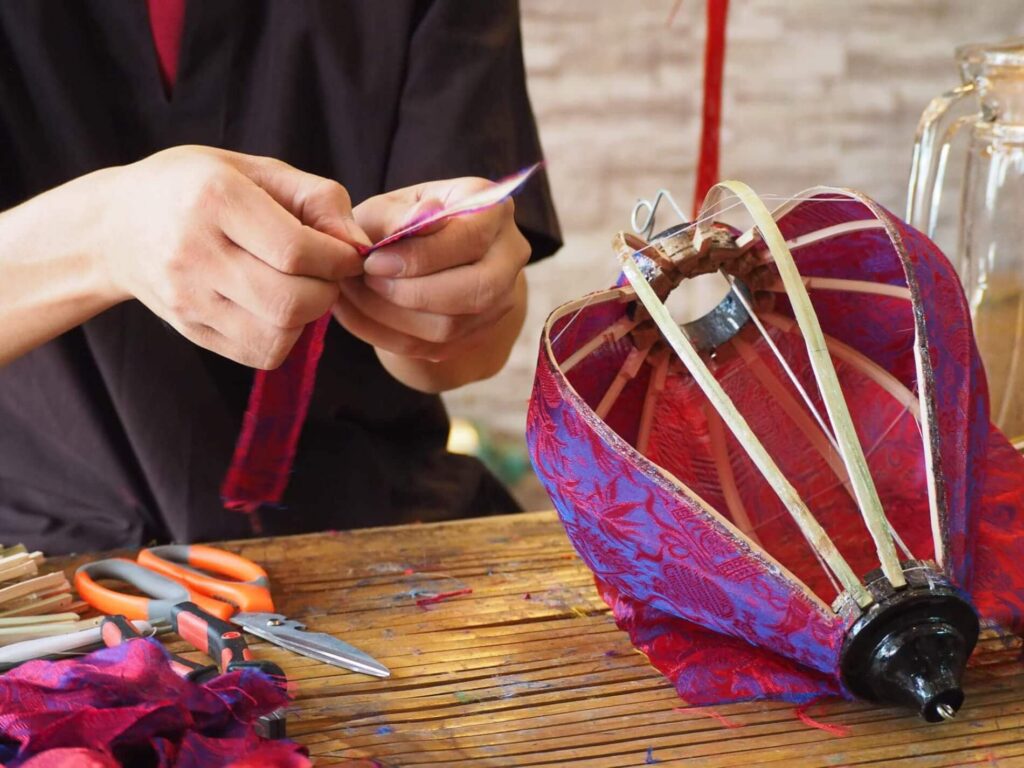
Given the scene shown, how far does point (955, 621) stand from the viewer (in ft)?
1.52

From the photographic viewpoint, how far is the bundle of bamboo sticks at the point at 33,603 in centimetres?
55

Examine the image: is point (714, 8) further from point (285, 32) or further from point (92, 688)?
point (92, 688)

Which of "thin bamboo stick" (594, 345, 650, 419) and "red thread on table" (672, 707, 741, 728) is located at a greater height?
"thin bamboo stick" (594, 345, 650, 419)

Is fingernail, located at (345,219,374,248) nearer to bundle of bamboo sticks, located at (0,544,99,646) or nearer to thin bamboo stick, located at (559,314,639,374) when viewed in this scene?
thin bamboo stick, located at (559,314,639,374)

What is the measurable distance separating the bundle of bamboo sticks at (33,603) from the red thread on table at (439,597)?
0.56ft

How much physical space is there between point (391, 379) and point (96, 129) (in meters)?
0.29

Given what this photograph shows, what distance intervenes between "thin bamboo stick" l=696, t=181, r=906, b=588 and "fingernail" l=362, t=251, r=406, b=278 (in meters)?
0.14

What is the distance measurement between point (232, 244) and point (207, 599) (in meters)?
0.20

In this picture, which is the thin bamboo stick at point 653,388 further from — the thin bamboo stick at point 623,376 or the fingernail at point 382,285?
the fingernail at point 382,285

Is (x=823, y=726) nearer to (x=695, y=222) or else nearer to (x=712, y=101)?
(x=695, y=222)

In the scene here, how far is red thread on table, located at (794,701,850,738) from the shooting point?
476 mm

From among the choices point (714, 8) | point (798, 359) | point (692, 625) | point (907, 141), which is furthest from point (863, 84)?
point (692, 625)

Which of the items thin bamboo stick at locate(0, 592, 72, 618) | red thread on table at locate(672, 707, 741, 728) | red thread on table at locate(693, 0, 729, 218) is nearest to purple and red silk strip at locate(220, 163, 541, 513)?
thin bamboo stick at locate(0, 592, 72, 618)

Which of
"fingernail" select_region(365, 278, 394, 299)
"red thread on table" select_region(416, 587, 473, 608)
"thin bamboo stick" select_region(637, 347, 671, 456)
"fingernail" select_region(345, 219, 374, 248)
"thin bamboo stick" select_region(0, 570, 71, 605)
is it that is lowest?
"red thread on table" select_region(416, 587, 473, 608)
